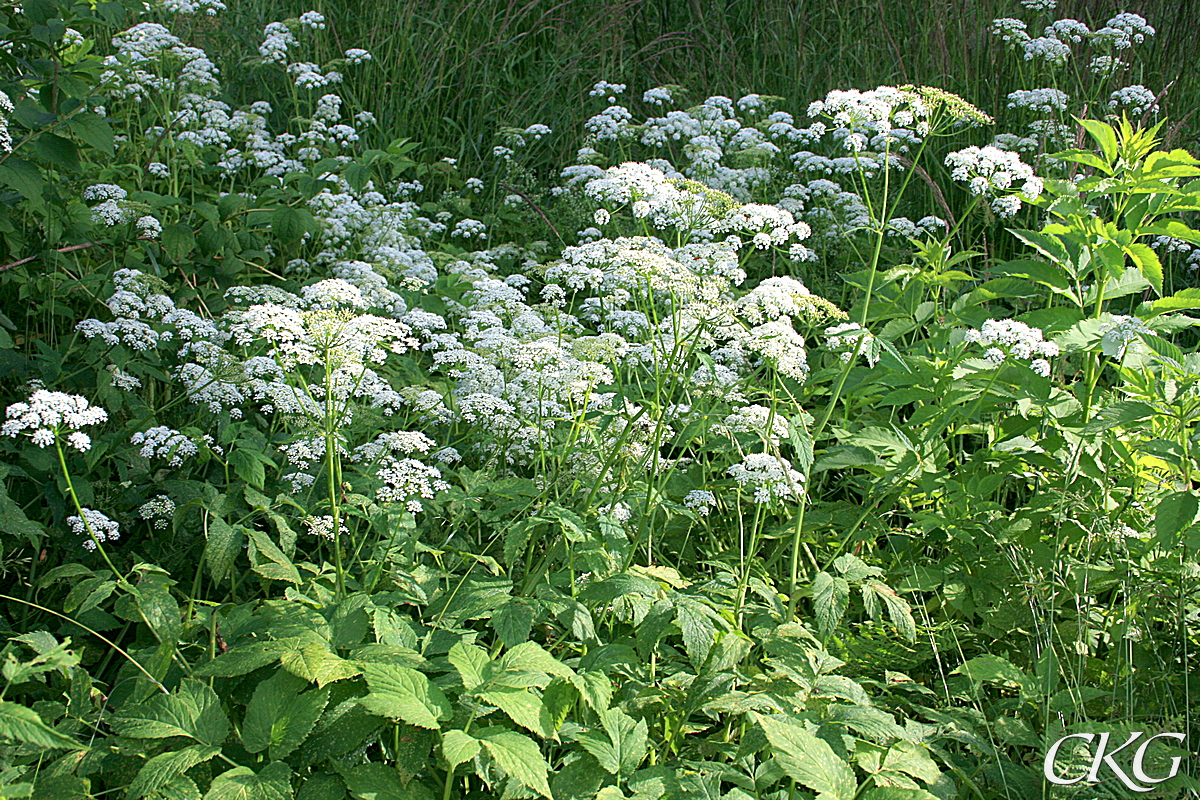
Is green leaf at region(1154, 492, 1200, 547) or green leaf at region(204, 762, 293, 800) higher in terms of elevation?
green leaf at region(1154, 492, 1200, 547)

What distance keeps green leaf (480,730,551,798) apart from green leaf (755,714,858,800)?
44 cm

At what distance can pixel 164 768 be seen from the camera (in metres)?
1.61

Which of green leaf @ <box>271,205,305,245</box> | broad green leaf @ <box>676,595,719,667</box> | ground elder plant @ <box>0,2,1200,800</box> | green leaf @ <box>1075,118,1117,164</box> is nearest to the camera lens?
ground elder plant @ <box>0,2,1200,800</box>

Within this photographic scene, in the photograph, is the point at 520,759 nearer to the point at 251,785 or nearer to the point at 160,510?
the point at 251,785

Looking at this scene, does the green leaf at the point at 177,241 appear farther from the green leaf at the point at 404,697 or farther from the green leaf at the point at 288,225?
the green leaf at the point at 404,697

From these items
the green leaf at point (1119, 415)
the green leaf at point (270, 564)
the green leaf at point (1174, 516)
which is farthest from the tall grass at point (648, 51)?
the green leaf at point (270, 564)

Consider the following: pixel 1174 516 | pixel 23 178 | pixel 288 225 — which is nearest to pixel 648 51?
pixel 288 225

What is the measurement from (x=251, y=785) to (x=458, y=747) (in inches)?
14.9

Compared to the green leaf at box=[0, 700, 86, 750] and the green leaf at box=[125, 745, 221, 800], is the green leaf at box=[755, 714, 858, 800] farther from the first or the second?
the green leaf at box=[0, 700, 86, 750]

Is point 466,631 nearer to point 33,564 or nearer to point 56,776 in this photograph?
point 56,776

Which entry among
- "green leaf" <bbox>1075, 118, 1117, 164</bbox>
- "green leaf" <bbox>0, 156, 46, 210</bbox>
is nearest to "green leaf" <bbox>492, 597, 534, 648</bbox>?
"green leaf" <bbox>0, 156, 46, 210</bbox>

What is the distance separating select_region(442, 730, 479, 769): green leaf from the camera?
1516mm

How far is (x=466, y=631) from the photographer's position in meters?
2.00

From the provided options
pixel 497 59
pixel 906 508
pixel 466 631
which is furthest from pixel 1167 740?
pixel 497 59
